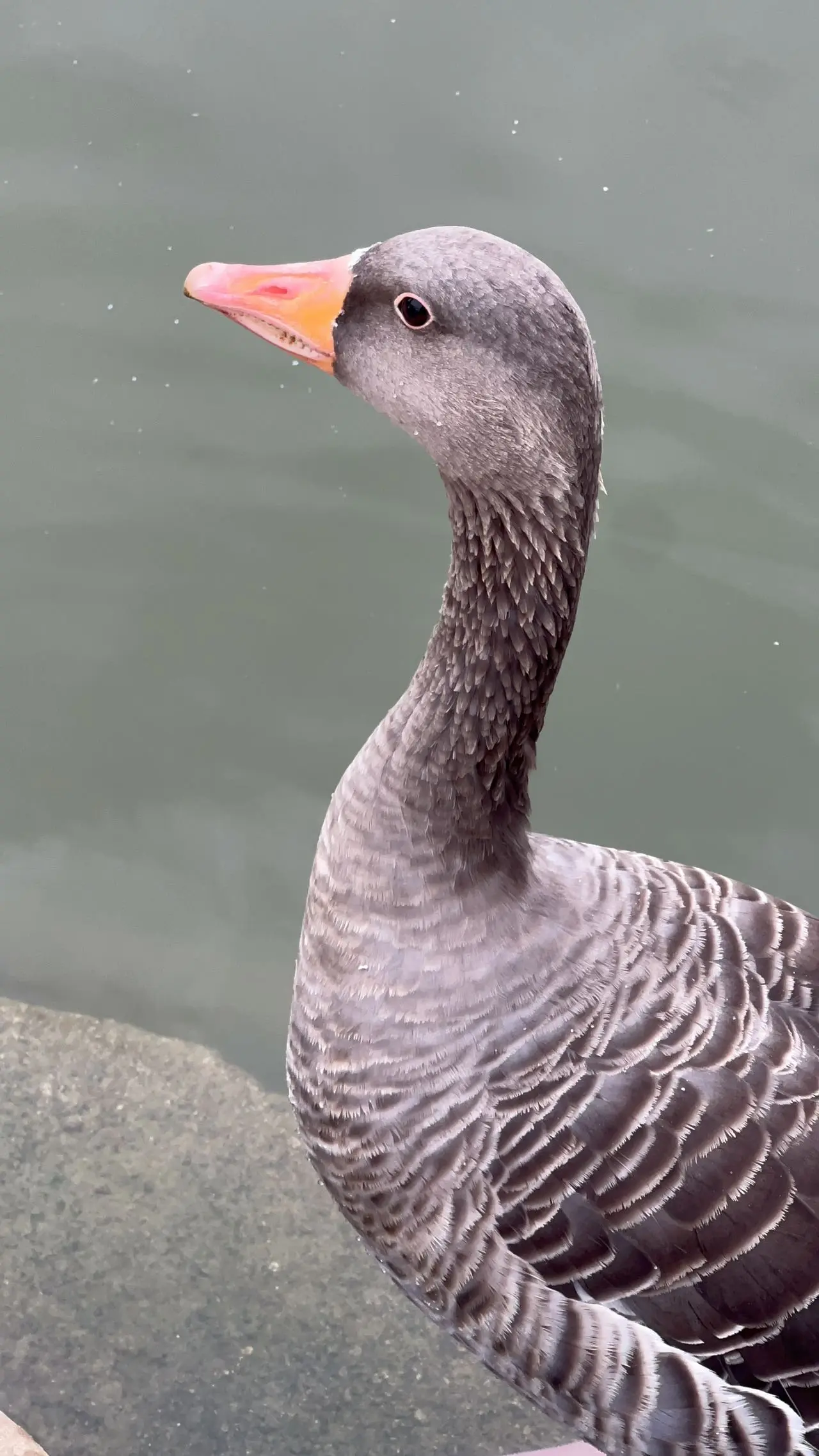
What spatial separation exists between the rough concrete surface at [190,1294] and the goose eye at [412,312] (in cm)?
237

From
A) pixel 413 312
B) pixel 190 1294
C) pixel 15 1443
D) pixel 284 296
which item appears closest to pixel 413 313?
pixel 413 312

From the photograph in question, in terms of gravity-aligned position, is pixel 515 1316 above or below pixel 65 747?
below

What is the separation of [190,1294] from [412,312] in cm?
244

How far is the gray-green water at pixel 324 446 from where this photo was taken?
4.20 m

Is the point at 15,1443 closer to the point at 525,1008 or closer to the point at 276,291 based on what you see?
the point at 525,1008

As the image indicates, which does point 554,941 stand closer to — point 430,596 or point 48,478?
point 430,596

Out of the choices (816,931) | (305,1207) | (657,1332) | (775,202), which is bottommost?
(305,1207)

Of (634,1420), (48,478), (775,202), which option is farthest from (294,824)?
(775,202)

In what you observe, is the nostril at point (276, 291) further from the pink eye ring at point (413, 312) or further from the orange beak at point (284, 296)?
the pink eye ring at point (413, 312)

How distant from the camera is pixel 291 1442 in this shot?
A: 314cm

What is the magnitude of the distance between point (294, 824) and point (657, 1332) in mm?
2157

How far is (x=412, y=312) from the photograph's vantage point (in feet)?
6.83

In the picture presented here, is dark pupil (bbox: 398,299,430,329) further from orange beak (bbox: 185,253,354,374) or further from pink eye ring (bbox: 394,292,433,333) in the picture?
orange beak (bbox: 185,253,354,374)

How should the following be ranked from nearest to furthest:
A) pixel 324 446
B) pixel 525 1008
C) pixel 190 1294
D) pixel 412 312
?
pixel 412 312
pixel 525 1008
pixel 190 1294
pixel 324 446
